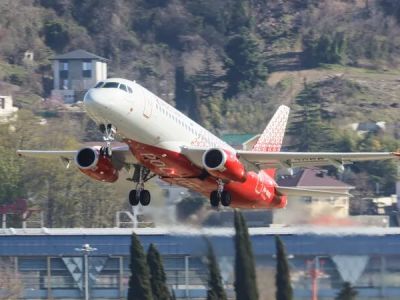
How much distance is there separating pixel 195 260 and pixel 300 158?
22928 millimetres

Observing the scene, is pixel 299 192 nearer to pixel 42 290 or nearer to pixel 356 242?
pixel 356 242

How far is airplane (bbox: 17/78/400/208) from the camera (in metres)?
54.9

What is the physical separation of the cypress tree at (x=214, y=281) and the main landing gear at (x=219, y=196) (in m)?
14.2

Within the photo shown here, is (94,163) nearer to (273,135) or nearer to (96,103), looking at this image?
(96,103)

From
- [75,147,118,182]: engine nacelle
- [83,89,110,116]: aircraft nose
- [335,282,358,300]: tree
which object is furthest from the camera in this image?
[335,282,358,300]: tree

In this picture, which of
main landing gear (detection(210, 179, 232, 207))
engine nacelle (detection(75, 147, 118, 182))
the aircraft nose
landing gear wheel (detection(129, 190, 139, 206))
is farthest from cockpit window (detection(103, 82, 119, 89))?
main landing gear (detection(210, 179, 232, 207))

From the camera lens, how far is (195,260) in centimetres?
8169

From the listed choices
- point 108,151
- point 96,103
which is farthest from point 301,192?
point 96,103

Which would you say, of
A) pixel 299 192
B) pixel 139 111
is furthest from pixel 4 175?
pixel 139 111

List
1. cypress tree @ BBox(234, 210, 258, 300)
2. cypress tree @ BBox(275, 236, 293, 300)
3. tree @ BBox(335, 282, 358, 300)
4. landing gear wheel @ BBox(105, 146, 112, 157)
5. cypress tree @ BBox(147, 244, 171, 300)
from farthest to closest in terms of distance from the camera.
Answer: cypress tree @ BBox(147, 244, 171, 300) < cypress tree @ BBox(234, 210, 258, 300) < cypress tree @ BBox(275, 236, 293, 300) < tree @ BBox(335, 282, 358, 300) < landing gear wheel @ BBox(105, 146, 112, 157)

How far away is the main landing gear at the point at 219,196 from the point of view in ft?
194

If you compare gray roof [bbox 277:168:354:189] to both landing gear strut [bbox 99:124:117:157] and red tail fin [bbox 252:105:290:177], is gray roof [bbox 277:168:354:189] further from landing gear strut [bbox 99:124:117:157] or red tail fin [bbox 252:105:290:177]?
landing gear strut [bbox 99:124:117:157]

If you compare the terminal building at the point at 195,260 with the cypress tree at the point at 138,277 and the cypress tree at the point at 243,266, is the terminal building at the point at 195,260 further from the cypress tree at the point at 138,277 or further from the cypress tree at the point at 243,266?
the cypress tree at the point at 138,277

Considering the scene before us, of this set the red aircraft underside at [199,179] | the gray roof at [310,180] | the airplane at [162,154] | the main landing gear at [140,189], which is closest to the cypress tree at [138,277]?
the red aircraft underside at [199,179]
